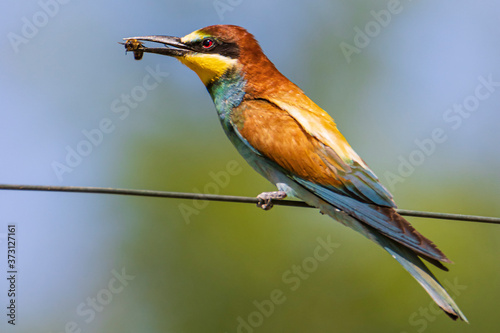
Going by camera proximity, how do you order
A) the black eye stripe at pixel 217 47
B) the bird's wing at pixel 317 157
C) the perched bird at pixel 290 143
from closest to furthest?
1. the perched bird at pixel 290 143
2. the bird's wing at pixel 317 157
3. the black eye stripe at pixel 217 47

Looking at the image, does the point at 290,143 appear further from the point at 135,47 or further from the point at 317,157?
the point at 135,47

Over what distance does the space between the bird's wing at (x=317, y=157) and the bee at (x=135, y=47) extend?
28.0 inches

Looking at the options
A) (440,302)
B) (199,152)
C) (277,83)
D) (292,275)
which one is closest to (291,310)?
(292,275)

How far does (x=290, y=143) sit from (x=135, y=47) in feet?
3.66

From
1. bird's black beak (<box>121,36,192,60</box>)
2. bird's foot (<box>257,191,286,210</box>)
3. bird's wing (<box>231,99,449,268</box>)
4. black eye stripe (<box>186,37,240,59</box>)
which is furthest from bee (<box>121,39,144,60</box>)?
bird's foot (<box>257,191,286,210</box>)

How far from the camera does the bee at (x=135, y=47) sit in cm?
373

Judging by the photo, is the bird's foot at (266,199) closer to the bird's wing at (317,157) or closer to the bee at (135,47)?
the bird's wing at (317,157)

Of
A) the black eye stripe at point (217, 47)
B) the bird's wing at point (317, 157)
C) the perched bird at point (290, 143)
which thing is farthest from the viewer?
the black eye stripe at point (217, 47)

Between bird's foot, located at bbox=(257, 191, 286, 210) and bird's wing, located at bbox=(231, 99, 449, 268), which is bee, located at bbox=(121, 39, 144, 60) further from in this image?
bird's foot, located at bbox=(257, 191, 286, 210)

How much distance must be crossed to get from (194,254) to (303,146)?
3650 millimetres

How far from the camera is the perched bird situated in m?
2.93

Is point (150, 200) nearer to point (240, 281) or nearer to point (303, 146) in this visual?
point (240, 281)

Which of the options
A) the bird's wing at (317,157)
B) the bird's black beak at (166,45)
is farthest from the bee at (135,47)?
the bird's wing at (317,157)

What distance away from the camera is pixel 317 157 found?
325 centimetres
